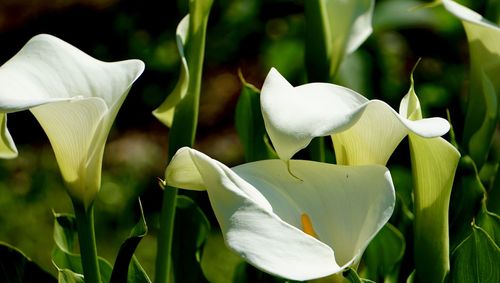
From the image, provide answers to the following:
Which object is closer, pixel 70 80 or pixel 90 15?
pixel 70 80

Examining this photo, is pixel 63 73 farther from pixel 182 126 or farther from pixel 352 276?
pixel 352 276

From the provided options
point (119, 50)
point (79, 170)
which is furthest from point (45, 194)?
point (79, 170)

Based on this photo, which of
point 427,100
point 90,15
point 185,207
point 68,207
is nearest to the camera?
point 185,207

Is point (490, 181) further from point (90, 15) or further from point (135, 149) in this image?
point (90, 15)

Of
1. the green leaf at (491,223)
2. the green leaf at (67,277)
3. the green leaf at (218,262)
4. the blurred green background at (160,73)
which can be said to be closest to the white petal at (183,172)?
the green leaf at (67,277)

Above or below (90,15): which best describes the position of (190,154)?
above

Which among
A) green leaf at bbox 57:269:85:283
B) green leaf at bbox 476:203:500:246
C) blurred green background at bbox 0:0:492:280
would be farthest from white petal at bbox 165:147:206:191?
blurred green background at bbox 0:0:492:280

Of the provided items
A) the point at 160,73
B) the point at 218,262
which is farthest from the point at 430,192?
the point at 160,73
